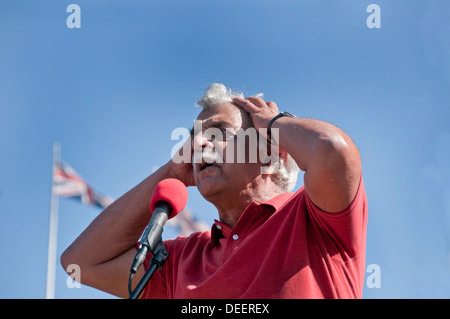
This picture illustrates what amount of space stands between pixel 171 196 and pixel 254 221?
63 centimetres

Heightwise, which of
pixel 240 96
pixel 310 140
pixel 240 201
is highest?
pixel 240 96

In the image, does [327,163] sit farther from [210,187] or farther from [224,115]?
[224,115]

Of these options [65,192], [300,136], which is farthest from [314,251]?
[65,192]

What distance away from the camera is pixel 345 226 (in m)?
2.49

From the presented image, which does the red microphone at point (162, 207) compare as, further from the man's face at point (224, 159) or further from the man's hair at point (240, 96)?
the man's hair at point (240, 96)

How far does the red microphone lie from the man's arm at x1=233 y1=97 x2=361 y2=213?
0.61 meters

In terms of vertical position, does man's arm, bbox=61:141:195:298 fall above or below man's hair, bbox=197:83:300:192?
below

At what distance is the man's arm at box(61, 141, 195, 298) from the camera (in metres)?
3.47

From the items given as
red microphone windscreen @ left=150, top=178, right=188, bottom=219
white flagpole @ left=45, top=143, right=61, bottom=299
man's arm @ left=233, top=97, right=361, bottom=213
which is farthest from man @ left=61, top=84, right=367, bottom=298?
white flagpole @ left=45, top=143, right=61, bottom=299

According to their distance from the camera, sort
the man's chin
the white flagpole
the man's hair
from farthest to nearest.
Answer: the white flagpole, the man's hair, the man's chin

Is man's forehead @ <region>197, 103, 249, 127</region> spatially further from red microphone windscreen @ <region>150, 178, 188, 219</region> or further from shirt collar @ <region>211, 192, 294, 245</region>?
red microphone windscreen @ <region>150, 178, 188, 219</region>

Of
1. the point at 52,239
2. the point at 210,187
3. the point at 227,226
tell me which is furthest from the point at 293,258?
the point at 52,239

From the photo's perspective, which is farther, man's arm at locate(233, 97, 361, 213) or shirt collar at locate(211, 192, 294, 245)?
shirt collar at locate(211, 192, 294, 245)

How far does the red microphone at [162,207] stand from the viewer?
240cm
